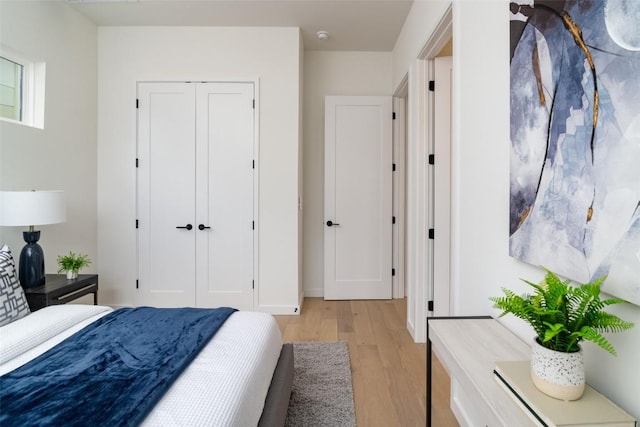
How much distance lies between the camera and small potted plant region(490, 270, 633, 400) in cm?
72

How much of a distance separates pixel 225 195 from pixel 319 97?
1681 mm

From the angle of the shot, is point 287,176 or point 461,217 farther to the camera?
point 287,176

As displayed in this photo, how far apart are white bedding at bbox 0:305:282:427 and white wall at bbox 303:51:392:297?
2101 millimetres

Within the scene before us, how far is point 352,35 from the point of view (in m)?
3.35

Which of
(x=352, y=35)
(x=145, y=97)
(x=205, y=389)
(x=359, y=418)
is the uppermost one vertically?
(x=352, y=35)

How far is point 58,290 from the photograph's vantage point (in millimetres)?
2186

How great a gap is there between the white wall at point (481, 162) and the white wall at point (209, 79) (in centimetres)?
185

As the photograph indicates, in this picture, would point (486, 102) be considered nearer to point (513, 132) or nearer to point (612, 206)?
point (513, 132)

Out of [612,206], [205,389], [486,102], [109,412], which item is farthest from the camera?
[486,102]

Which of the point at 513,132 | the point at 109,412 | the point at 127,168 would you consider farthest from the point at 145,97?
the point at 513,132

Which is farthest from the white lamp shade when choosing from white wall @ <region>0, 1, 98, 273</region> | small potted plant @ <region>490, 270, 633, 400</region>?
small potted plant @ <region>490, 270, 633, 400</region>

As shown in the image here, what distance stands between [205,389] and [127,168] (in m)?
2.99

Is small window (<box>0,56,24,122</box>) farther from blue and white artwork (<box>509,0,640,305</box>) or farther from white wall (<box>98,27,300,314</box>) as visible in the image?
blue and white artwork (<box>509,0,640,305</box>)

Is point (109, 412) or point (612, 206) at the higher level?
point (612, 206)
